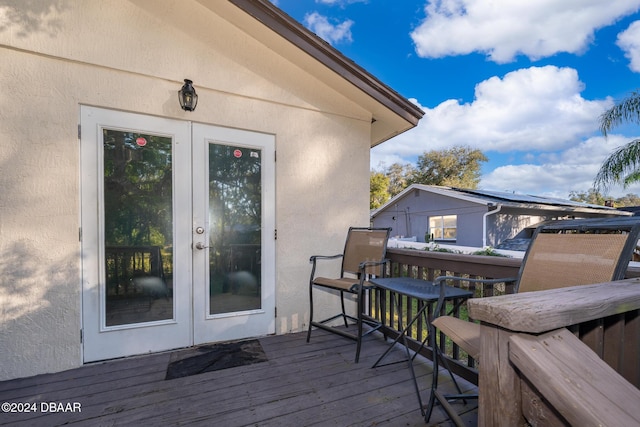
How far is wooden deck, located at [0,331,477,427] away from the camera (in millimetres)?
1599

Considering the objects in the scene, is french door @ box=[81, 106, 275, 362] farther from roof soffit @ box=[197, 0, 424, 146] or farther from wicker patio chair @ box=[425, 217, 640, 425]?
wicker patio chair @ box=[425, 217, 640, 425]

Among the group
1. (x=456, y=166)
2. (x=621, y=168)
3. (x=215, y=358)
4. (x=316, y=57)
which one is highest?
(x=456, y=166)

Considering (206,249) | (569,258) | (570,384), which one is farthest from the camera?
(206,249)

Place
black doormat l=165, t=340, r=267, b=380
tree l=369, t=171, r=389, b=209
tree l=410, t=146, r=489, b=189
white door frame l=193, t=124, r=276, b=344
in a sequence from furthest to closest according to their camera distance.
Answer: tree l=410, t=146, r=489, b=189 → tree l=369, t=171, r=389, b=209 → white door frame l=193, t=124, r=276, b=344 → black doormat l=165, t=340, r=267, b=380

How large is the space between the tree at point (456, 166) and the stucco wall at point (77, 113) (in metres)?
17.4

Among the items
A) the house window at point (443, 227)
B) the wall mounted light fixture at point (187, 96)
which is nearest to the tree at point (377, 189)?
the house window at point (443, 227)

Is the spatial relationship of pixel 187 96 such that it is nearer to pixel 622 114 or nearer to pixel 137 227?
pixel 137 227

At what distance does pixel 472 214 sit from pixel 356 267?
8.72 meters

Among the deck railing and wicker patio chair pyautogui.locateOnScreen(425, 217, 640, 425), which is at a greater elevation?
wicker patio chair pyautogui.locateOnScreen(425, 217, 640, 425)

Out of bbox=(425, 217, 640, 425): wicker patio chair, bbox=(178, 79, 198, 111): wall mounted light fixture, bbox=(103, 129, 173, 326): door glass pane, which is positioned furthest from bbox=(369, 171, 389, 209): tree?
bbox=(425, 217, 640, 425): wicker patio chair

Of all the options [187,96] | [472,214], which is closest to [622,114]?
[472,214]

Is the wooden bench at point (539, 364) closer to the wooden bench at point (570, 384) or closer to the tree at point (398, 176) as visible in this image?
the wooden bench at point (570, 384)

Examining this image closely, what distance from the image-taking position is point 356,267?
8.99 ft

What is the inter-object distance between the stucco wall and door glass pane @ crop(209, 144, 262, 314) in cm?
23
